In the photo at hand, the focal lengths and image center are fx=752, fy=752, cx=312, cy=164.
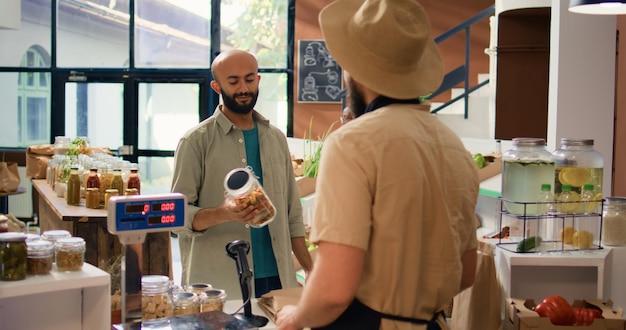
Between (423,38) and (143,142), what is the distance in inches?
322

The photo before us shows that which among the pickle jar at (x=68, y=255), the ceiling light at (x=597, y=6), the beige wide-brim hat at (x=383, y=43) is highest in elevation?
the ceiling light at (x=597, y=6)

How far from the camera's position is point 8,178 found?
7883mm

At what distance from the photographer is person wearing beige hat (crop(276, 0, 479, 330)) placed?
5.47 feet

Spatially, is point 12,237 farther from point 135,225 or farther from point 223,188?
point 223,188

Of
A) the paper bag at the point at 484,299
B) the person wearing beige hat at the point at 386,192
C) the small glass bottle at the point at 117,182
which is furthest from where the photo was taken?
the small glass bottle at the point at 117,182

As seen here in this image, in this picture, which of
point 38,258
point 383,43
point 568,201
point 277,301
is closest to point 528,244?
point 568,201

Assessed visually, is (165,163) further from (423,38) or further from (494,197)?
(423,38)

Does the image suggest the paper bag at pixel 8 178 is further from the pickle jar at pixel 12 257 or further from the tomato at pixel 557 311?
the tomato at pixel 557 311

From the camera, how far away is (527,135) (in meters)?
5.95

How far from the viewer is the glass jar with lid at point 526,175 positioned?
288 centimetres

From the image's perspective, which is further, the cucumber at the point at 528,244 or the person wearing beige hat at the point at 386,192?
the cucumber at the point at 528,244

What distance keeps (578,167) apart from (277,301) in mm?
1349

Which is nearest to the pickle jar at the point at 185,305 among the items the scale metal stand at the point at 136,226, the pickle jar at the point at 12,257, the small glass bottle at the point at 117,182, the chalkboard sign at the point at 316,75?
the scale metal stand at the point at 136,226

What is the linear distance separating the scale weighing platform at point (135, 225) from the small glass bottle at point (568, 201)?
61.6 inches
